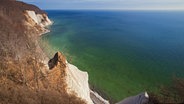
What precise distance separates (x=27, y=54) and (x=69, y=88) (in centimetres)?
782

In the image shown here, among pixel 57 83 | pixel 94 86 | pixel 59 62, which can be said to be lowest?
pixel 94 86

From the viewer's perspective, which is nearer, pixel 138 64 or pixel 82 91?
pixel 82 91

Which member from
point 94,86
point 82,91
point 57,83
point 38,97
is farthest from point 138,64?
point 38,97

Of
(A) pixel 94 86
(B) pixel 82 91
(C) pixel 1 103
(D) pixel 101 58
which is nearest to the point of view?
(C) pixel 1 103

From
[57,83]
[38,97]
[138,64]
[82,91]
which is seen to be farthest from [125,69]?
[38,97]

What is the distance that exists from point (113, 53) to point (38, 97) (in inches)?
1701

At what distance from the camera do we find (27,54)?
27422mm

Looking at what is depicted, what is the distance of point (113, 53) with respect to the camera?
197 feet

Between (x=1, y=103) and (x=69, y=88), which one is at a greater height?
(x=1, y=103)

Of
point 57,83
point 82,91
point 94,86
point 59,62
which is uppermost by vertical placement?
point 59,62

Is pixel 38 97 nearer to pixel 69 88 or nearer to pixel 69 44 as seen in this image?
pixel 69 88

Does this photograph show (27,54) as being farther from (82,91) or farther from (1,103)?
(1,103)

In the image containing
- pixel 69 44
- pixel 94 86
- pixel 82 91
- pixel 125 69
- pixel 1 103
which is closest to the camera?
pixel 1 103

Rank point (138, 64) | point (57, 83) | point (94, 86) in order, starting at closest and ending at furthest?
point (57, 83), point (94, 86), point (138, 64)
